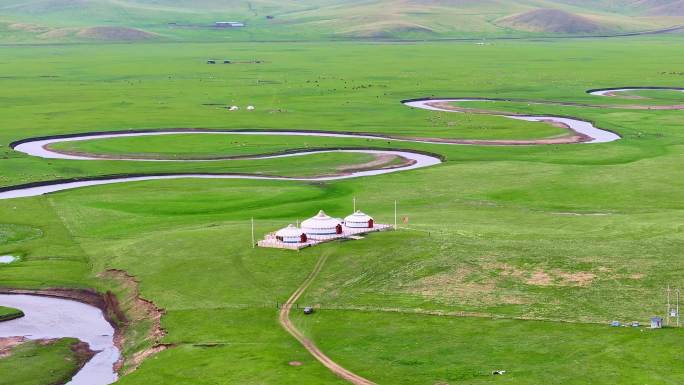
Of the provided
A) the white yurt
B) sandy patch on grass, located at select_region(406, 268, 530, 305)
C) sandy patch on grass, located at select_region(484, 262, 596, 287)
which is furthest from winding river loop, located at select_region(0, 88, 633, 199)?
sandy patch on grass, located at select_region(484, 262, 596, 287)

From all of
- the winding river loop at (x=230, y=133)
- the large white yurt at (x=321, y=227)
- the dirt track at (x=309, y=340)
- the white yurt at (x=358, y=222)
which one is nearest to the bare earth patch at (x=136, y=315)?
the dirt track at (x=309, y=340)

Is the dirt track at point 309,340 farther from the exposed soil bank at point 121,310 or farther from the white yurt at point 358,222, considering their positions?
the exposed soil bank at point 121,310

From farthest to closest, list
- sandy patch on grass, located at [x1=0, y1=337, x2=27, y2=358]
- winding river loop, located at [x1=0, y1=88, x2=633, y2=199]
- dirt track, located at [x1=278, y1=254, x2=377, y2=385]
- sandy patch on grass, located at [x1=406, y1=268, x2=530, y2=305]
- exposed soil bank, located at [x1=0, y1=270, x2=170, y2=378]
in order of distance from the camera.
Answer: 1. winding river loop, located at [x1=0, y1=88, x2=633, y2=199]
2. sandy patch on grass, located at [x1=406, y1=268, x2=530, y2=305]
3. sandy patch on grass, located at [x1=0, y1=337, x2=27, y2=358]
4. exposed soil bank, located at [x1=0, y1=270, x2=170, y2=378]
5. dirt track, located at [x1=278, y1=254, x2=377, y2=385]

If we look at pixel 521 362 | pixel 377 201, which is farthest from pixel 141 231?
pixel 521 362

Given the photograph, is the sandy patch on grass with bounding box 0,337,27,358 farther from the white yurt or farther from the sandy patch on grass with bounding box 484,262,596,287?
the sandy patch on grass with bounding box 484,262,596,287

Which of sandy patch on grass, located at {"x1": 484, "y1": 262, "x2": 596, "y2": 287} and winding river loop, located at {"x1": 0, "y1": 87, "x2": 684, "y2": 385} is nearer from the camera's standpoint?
winding river loop, located at {"x1": 0, "y1": 87, "x2": 684, "y2": 385}

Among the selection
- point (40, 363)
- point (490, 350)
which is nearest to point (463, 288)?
point (490, 350)
